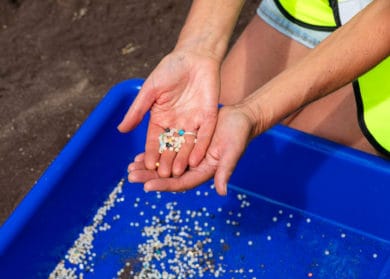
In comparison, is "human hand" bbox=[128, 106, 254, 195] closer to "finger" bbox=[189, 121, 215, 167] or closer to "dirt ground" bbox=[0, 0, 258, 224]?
"finger" bbox=[189, 121, 215, 167]

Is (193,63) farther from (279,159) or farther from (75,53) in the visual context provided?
(75,53)

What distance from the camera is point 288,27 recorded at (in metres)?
1.52

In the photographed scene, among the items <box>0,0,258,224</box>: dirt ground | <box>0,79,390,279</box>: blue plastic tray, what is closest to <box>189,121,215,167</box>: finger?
<box>0,79,390,279</box>: blue plastic tray

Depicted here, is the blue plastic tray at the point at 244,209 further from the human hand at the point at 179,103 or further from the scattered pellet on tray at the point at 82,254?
the human hand at the point at 179,103

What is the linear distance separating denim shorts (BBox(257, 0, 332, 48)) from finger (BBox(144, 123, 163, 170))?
0.45 metres

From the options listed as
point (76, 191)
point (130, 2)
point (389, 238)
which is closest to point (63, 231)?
point (76, 191)

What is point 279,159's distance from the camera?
4.96 feet

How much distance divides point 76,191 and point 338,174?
634mm

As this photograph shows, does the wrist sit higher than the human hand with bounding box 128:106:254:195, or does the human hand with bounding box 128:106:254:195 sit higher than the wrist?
the wrist

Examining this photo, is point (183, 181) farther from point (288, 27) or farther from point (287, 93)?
point (288, 27)

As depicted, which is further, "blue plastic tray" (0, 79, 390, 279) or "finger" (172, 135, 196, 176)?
"blue plastic tray" (0, 79, 390, 279)

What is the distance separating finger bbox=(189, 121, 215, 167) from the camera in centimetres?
117

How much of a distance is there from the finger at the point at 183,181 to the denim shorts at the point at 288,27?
1.69ft

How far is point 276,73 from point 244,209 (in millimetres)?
364
